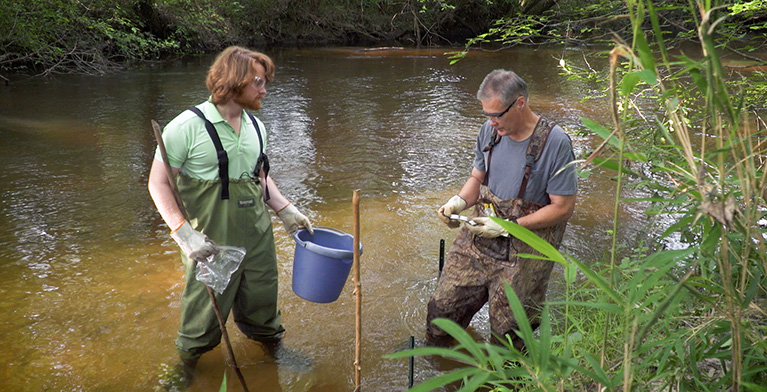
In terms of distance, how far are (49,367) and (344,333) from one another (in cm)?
169

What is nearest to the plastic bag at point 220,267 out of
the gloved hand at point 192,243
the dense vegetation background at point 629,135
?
the gloved hand at point 192,243

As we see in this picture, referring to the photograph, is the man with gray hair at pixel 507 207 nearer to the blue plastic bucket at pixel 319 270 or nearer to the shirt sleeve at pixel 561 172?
the shirt sleeve at pixel 561 172

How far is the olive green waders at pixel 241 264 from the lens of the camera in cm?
307

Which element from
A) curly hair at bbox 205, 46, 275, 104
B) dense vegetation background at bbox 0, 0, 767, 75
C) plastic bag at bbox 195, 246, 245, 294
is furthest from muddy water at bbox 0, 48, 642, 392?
curly hair at bbox 205, 46, 275, 104

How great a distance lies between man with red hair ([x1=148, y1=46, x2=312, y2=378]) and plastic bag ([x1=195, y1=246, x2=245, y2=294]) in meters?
0.07

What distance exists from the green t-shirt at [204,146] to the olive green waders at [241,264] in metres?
0.05

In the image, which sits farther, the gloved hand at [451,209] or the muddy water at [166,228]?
the muddy water at [166,228]

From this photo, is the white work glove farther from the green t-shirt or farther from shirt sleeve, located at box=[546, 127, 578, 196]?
the green t-shirt

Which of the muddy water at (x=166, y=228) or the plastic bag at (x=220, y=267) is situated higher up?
the plastic bag at (x=220, y=267)

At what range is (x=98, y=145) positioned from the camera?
8508 millimetres

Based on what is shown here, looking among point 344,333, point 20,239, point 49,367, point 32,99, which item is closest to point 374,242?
point 344,333

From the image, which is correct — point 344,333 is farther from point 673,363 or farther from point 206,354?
point 673,363

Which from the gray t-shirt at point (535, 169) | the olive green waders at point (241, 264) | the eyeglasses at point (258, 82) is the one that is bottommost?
the olive green waders at point (241, 264)

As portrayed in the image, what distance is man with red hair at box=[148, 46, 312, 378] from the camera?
2920 millimetres
